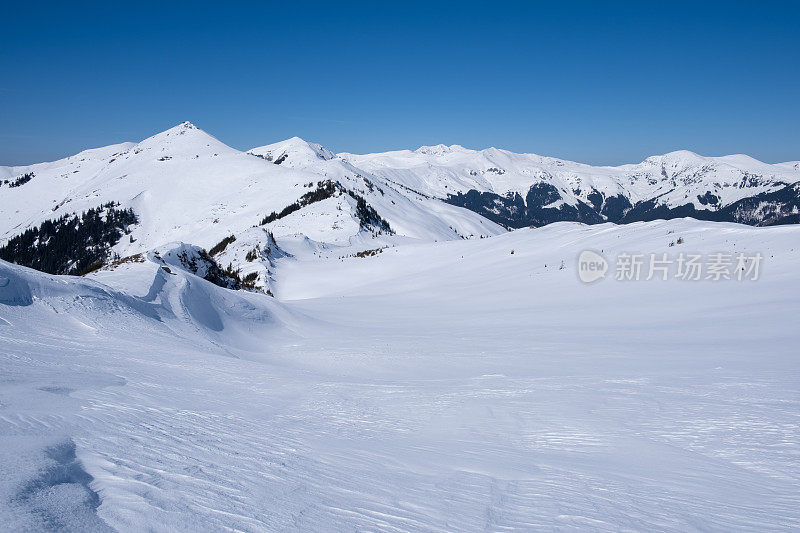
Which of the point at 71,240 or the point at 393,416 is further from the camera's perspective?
Result: the point at 71,240

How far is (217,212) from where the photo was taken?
80.9 m

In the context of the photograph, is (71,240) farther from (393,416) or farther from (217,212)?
(393,416)

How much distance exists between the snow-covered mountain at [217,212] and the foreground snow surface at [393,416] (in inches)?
1116

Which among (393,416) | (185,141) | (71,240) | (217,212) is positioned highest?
(185,141)

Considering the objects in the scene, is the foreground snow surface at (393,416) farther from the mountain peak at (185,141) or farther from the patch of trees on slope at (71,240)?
the mountain peak at (185,141)

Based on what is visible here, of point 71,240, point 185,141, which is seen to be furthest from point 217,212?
point 185,141

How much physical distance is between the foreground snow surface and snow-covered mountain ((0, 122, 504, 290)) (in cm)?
2836

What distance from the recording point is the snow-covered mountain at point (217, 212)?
61438 mm

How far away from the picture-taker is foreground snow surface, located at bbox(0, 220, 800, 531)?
326cm

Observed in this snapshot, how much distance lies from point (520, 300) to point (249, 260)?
2643cm

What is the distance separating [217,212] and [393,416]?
83.9m

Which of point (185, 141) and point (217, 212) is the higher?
point (185, 141)

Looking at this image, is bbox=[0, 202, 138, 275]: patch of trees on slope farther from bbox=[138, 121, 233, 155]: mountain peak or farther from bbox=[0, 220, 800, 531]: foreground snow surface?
bbox=[0, 220, 800, 531]: foreground snow surface

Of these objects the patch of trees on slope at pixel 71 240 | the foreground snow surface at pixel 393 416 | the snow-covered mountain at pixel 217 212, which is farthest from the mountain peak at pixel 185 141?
the foreground snow surface at pixel 393 416
